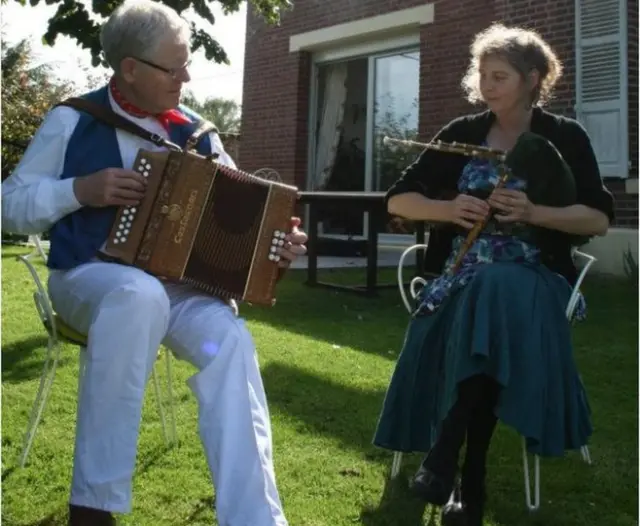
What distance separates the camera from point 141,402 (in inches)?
77.0

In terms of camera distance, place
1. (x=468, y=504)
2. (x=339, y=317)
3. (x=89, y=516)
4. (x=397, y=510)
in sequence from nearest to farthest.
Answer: (x=89, y=516) < (x=468, y=504) < (x=397, y=510) < (x=339, y=317)

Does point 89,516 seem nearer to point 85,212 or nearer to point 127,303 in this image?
point 127,303

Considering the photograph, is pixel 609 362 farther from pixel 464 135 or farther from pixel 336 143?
pixel 336 143

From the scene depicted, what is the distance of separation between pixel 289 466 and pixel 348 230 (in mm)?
7260

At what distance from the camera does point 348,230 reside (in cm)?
974

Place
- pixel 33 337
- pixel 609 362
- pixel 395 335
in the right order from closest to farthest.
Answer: pixel 609 362 → pixel 33 337 → pixel 395 335

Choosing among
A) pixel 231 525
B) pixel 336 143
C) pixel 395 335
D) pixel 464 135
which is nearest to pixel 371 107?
pixel 336 143

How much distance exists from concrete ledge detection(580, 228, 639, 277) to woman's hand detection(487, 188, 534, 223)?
485cm

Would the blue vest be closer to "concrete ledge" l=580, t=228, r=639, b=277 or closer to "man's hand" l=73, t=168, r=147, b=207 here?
"man's hand" l=73, t=168, r=147, b=207

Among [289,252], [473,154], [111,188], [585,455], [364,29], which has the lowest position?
[585,455]

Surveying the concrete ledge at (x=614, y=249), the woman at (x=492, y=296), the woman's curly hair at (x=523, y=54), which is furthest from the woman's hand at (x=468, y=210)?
the concrete ledge at (x=614, y=249)

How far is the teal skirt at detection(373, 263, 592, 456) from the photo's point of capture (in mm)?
2156

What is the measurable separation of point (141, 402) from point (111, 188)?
0.56 m

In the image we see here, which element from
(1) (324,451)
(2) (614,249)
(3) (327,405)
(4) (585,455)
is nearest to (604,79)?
(2) (614,249)
